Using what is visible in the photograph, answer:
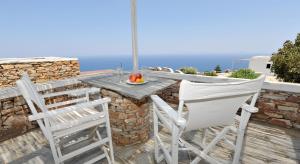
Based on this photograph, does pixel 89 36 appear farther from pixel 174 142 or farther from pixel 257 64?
pixel 174 142

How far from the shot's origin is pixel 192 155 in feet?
5.75

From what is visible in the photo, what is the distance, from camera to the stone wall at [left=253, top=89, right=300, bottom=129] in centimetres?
224

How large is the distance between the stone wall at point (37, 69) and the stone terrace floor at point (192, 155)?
104 inches

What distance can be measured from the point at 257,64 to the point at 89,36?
41212 millimetres

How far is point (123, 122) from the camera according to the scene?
1886 millimetres

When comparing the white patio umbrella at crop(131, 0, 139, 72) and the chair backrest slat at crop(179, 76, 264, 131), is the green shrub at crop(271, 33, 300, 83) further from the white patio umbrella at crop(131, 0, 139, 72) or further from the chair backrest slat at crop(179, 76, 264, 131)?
the white patio umbrella at crop(131, 0, 139, 72)

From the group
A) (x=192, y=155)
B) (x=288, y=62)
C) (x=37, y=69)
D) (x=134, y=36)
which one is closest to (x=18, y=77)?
(x=37, y=69)

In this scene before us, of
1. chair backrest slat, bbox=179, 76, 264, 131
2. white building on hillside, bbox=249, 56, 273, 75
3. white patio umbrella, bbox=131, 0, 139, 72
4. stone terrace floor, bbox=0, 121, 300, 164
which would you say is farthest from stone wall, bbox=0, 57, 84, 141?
white building on hillside, bbox=249, 56, 273, 75

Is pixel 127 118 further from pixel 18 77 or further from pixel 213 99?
pixel 18 77

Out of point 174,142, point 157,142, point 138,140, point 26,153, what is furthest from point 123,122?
point 26,153

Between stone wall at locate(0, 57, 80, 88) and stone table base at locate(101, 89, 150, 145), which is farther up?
stone wall at locate(0, 57, 80, 88)

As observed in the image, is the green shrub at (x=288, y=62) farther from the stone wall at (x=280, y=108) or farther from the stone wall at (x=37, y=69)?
the stone wall at (x=37, y=69)

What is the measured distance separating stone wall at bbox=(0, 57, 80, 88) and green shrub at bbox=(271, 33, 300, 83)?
6164 mm

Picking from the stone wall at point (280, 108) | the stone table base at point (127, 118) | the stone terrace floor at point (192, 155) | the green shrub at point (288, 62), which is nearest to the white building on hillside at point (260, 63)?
the green shrub at point (288, 62)
